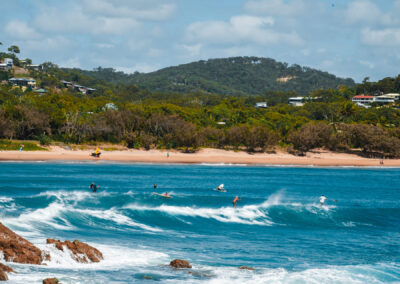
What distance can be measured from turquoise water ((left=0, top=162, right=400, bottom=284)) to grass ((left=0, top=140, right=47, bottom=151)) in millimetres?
10327

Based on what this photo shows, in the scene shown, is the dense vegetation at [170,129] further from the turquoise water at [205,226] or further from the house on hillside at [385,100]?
the house on hillside at [385,100]

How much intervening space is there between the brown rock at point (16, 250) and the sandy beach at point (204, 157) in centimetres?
4839

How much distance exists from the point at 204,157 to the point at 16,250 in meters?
59.0

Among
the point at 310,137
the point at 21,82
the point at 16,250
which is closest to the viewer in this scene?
the point at 16,250

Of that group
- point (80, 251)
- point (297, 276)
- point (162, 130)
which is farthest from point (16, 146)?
point (297, 276)

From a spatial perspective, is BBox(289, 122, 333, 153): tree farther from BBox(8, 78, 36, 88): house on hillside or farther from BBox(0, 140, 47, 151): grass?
BBox(8, 78, 36, 88): house on hillside

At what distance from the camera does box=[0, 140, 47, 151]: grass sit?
69.4 m

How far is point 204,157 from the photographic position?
7788cm

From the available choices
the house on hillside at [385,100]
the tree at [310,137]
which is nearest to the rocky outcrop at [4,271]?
the tree at [310,137]

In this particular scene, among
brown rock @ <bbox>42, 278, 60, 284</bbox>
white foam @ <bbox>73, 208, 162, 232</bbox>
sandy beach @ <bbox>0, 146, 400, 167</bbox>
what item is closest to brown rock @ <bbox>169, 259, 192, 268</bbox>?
brown rock @ <bbox>42, 278, 60, 284</bbox>

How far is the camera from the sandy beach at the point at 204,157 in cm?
6812

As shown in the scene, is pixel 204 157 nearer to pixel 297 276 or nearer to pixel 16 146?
pixel 16 146

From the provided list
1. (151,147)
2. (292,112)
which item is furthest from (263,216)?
(292,112)

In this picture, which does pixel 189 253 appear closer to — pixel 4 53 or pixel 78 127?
pixel 78 127
